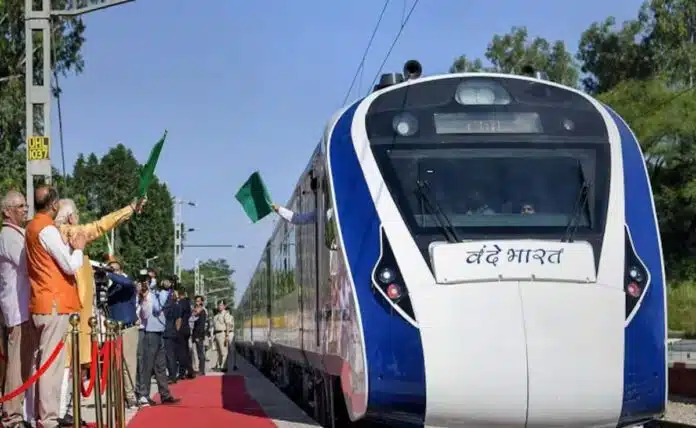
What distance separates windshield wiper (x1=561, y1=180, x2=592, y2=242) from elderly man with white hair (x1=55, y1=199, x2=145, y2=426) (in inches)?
138

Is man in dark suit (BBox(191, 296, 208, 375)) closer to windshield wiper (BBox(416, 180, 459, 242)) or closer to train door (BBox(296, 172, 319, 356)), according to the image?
train door (BBox(296, 172, 319, 356))

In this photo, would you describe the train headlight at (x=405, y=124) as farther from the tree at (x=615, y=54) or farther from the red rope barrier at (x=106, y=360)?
the tree at (x=615, y=54)

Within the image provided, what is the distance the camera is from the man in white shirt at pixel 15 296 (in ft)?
28.2

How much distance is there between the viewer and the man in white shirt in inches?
338

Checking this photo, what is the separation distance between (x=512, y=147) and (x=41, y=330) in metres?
3.70

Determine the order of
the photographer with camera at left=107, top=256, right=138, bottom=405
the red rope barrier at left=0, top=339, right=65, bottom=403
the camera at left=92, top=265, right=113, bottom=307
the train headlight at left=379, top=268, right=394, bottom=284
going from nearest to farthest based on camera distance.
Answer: the red rope barrier at left=0, top=339, right=65, bottom=403, the train headlight at left=379, top=268, right=394, bottom=284, the camera at left=92, top=265, right=113, bottom=307, the photographer with camera at left=107, top=256, right=138, bottom=405

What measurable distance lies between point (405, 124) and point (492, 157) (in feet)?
2.36

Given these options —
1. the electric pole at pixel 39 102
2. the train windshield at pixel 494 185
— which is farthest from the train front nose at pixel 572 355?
the electric pole at pixel 39 102

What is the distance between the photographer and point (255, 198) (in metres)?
15.9

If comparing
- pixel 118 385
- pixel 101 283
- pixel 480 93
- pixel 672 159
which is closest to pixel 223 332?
pixel 101 283

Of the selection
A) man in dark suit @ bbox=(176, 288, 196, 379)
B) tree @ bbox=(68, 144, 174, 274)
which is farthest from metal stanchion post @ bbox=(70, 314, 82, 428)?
tree @ bbox=(68, 144, 174, 274)

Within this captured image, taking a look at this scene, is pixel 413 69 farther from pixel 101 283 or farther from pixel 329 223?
pixel 101 283

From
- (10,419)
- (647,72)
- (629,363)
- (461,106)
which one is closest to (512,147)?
(461,106)

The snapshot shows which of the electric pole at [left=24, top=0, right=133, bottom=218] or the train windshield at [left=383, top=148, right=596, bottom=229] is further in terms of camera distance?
the electric pole at [left=24, top=0, right=133, bottom=218]
